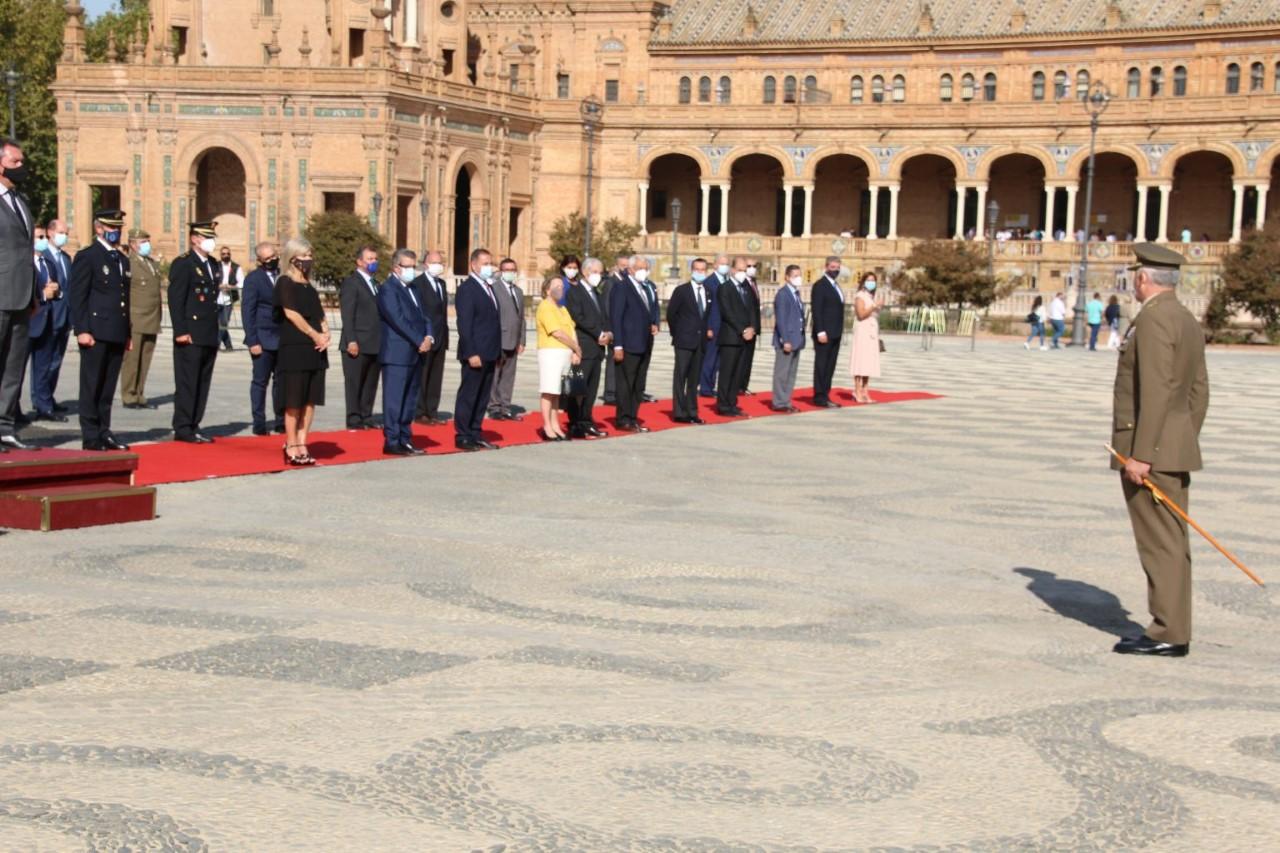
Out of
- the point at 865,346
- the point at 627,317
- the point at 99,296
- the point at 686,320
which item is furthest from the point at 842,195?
the point at 99,296

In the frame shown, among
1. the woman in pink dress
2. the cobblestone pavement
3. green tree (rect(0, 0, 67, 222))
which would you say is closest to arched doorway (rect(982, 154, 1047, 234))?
green tree (rect(0, 0, 67, 222))

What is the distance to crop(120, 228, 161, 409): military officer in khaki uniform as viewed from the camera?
1912cm

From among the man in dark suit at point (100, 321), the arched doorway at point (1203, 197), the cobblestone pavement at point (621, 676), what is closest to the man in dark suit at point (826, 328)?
the cobblestone pavement at point (621, 676)

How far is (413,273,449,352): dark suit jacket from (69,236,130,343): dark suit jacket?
2.93 metres

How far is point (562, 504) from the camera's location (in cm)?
1286

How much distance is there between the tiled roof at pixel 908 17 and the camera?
6969 centimetres

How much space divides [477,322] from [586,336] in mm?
1510

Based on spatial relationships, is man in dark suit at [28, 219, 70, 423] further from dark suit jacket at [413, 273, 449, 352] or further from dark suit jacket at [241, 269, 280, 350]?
dark suit jacket at [413, 273, 449, 352]

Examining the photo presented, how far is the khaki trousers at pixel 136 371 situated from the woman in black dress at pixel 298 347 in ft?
17.4

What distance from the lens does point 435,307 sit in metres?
18.4

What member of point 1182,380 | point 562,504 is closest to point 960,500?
point 562,504

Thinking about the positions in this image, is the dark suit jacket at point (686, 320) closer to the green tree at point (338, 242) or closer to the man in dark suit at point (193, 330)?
the man in dark suit at point (193, 330)

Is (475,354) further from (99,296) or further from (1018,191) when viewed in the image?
(1018,191)

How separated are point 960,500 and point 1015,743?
731 centimetres
